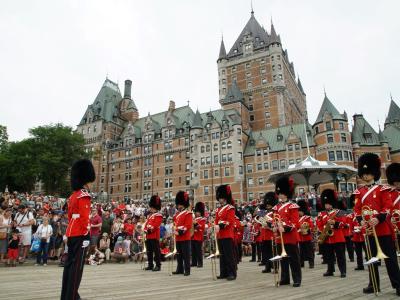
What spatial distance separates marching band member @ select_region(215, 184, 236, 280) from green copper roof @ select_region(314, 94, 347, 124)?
5395cm

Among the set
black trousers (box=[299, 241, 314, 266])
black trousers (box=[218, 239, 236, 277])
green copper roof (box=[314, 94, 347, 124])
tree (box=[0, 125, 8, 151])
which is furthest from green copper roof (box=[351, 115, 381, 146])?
tree (box=[0, 125, 8, 151])

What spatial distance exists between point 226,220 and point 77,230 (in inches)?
209

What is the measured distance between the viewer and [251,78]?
88.1 metres

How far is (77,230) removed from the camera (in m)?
6.92

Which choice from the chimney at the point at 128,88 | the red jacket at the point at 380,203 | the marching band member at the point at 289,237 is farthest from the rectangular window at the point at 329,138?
the chimney at the point at 128,88

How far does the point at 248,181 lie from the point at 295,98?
141 ft

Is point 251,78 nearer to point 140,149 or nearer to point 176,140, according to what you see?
point 176,140

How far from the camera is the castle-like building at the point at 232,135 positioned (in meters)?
60.9

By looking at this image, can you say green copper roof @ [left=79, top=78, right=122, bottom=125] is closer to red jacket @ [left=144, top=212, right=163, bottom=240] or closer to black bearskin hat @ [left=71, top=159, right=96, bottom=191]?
red jacket @ [left=144, top=212, right=163, bottom=240]

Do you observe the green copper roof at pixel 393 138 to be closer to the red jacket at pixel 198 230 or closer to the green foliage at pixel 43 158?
the red jacket at pixel 198 230

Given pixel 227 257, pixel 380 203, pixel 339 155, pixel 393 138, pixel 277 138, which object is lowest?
pixel 227 257

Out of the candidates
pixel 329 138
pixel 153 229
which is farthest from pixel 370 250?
pixel 329 138

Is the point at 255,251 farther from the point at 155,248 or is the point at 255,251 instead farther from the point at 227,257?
the point at 227,257

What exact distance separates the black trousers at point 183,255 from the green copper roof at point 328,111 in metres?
53.9
